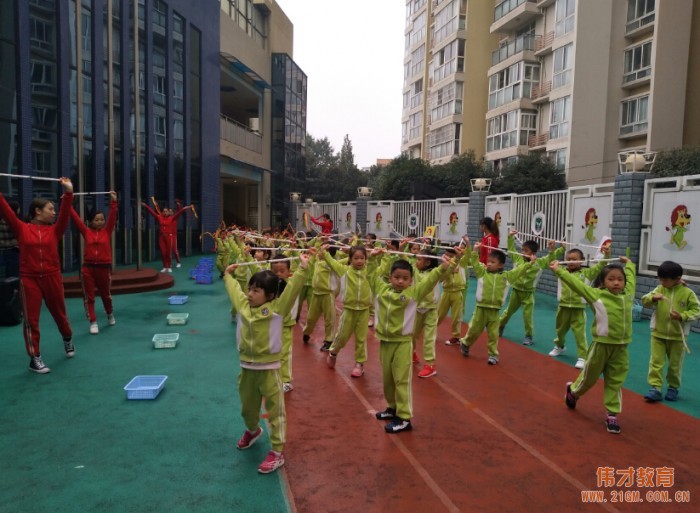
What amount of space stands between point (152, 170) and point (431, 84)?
24953 mm

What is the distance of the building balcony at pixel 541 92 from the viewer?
26173mm

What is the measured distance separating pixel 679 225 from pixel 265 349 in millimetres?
8268

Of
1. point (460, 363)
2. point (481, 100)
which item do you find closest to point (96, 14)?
point (460, 363)

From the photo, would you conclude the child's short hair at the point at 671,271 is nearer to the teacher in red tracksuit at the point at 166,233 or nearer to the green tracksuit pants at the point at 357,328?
the green tracksuit pants at the point at 357,328

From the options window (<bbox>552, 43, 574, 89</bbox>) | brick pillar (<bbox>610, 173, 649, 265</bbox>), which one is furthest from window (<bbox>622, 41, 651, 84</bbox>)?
brick pillar (<bbox>610, 173, 649, 265</bbox>)

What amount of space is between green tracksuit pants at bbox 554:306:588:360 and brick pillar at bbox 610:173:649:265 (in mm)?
3844

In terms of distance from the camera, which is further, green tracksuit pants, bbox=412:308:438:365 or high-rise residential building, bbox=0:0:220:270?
high-rise residential building, bbox=0:0:220:270

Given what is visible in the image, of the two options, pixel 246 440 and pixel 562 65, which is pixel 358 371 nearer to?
pixel 246 440

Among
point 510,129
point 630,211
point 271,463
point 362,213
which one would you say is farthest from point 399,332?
point 510,129

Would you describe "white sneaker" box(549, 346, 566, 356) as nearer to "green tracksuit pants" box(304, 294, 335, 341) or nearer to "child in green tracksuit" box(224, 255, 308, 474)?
Result: "green tracksuit pants" box(304, 294, 335, 341)

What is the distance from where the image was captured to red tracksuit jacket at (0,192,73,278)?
18.0ft

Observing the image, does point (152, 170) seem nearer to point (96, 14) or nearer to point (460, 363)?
point (96, 14)

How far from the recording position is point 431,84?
3675 cm

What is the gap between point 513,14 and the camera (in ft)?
91.8
